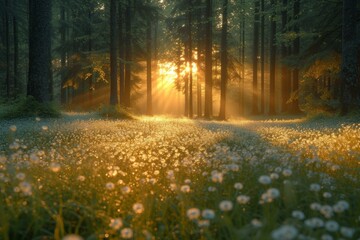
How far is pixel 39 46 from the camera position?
1595 centimetres

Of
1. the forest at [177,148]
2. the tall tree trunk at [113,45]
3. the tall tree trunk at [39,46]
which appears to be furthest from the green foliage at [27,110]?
the tall tree trunk at [113,45]

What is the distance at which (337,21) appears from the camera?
20422 millimetres

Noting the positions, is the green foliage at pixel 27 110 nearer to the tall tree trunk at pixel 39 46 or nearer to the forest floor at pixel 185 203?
the tall tree trunk at pixel 39 46

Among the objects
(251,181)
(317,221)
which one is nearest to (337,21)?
(251,181)

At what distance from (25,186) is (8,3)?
32.4m

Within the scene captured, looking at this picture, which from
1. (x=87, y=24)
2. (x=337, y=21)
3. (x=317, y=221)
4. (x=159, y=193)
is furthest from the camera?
Result: (x=87, y=24)

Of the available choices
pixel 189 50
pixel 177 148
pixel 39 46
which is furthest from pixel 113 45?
pixel 177 148

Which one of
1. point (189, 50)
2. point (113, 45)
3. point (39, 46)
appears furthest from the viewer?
point (189, 50)

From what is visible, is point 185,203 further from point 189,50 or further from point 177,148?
point 189,50

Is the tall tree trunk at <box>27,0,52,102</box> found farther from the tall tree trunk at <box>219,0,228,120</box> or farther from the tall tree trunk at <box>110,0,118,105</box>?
the tall tree trunk at <box>219,0,228,120</box>

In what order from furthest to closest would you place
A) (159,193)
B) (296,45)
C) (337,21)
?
(296,45), (337,21), (159,193)

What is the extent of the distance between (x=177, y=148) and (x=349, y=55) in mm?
11904

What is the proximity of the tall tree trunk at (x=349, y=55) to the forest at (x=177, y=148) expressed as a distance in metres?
0.05

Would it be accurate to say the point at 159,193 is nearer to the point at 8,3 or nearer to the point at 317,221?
the point at 317,221
